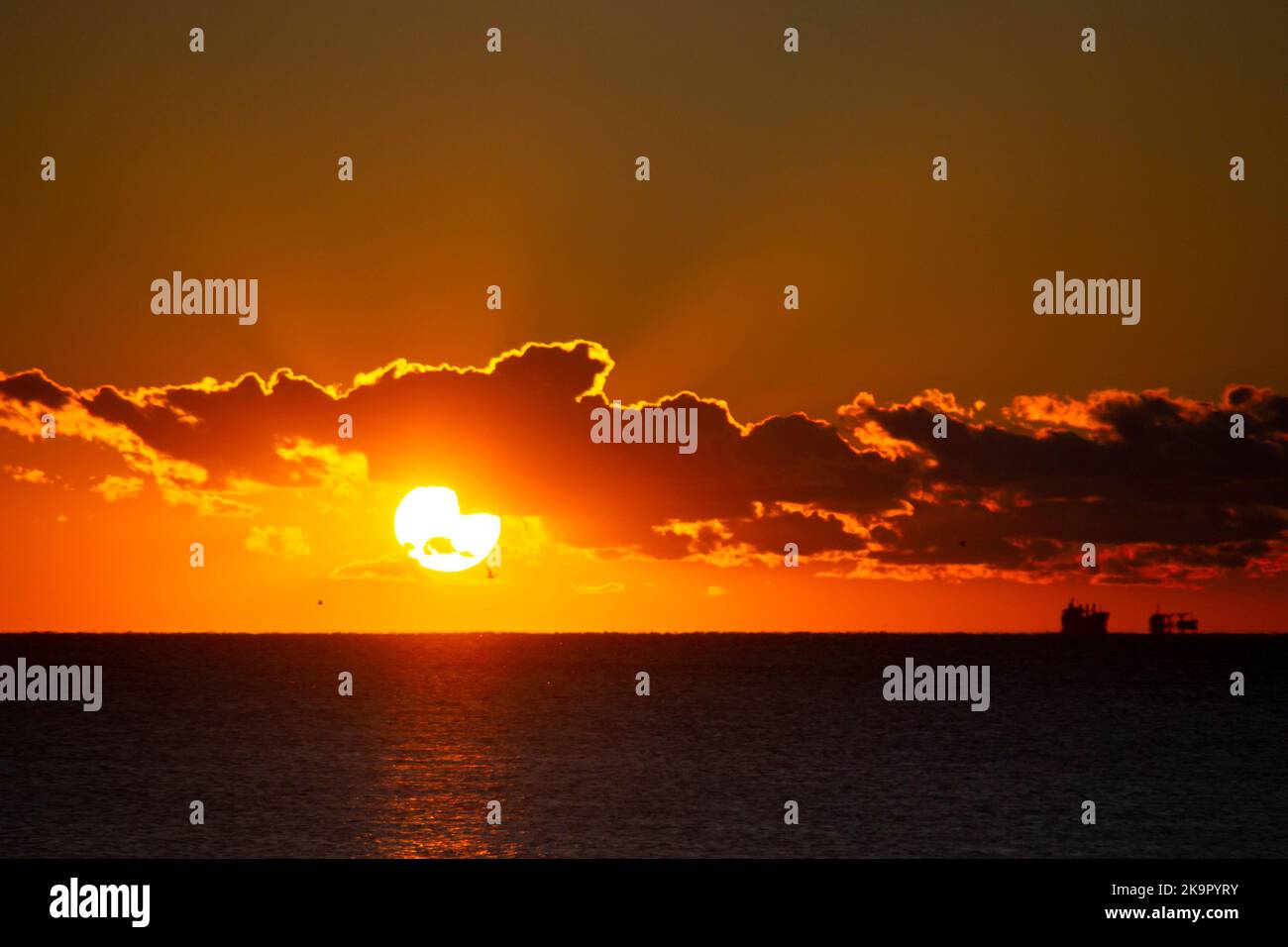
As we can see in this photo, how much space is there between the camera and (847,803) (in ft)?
240

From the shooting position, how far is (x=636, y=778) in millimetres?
84125

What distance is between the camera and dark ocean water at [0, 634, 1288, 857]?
201 feet

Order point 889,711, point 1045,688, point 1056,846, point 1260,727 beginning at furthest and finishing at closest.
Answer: point 1045,688 < point 889,711 < point 1260,727 < point 1056,846

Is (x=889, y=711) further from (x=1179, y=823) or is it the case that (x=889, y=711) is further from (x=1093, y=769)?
(x=1179, y=823)

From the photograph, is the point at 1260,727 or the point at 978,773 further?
the point at 1260,727

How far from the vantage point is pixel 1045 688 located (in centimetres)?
19538

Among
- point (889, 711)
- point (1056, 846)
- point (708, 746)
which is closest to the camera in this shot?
point (1056, 846)

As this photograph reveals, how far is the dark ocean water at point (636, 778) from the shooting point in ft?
201
